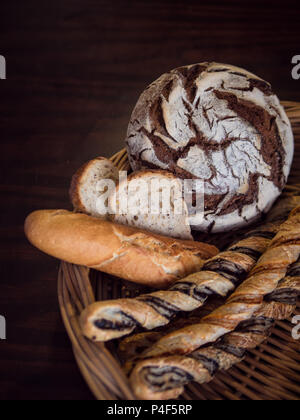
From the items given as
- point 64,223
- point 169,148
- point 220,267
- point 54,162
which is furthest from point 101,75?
point 220,267

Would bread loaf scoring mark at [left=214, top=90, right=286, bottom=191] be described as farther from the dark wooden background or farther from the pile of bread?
the dark wooden background

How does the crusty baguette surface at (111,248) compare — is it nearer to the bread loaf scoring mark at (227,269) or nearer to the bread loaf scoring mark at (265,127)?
the bread loaf scoring mark at (227,269)

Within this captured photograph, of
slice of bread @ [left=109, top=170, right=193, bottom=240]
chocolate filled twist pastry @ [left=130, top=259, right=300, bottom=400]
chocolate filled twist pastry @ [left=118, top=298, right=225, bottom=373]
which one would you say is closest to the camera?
chocolate filled twist pastry @ [left=130, top=259, right=300, bottom=400]

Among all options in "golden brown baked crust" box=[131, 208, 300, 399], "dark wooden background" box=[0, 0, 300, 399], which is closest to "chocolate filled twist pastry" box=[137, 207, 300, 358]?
"golden brown baked crust" box=[131, 208, 300, 399]

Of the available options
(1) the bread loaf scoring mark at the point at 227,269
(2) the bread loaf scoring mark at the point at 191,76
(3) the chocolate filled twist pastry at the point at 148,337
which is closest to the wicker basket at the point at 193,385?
(3) the chocolate filled twist pastry at the point at 148,337

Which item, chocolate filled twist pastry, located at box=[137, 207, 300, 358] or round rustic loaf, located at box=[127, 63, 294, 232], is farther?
round rustic loaf, located at box=[127, 63, 294, 232]

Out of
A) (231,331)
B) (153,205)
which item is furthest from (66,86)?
(231,331)

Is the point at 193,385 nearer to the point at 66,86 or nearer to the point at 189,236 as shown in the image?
the point at 189,236

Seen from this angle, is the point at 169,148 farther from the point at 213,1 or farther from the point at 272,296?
the point at 213,1
